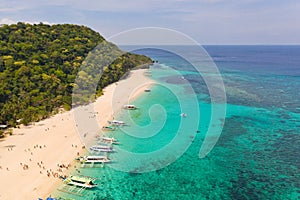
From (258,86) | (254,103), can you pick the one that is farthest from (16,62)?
(258,86)

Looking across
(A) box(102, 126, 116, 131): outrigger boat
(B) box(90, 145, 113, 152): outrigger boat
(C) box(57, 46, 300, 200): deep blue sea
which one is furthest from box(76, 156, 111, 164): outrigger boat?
(A) box(102, 126, 116, 131): outrigger boat

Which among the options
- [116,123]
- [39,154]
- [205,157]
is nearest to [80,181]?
[39,154]

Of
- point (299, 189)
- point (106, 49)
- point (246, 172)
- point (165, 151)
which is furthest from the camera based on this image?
point (106, 49)

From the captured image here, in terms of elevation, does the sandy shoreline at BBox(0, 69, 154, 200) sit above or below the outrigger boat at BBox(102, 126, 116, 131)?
below

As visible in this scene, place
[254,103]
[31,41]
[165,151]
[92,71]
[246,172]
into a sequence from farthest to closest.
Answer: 1. [31,41]
2. [92,71]
3. [254,103]
4. [165,151]
5. [246,172]

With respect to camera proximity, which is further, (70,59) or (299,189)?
(70,59)

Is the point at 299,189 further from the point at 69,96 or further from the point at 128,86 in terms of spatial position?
the point at 128,86

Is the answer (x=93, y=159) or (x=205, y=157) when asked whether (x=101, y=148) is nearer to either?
(x=93, y=159)

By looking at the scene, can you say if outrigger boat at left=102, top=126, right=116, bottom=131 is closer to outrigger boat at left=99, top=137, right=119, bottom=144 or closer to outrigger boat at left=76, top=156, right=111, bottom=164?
outrigger boat at left=99, top=137, right=119, bottom=144
